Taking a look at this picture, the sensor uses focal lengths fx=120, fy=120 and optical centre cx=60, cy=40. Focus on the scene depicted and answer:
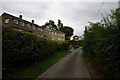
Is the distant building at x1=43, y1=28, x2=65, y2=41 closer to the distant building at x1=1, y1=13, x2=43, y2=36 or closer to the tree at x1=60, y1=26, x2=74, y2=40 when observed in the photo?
the tree at x1=60, y1=26, x2=74, y2=40

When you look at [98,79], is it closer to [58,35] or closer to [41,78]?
[41,78]

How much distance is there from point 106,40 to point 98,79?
2949 millimetres

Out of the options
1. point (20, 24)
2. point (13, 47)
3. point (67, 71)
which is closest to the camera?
point (13, 47)

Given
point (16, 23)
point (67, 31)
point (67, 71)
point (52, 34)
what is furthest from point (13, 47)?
point (67, 31)

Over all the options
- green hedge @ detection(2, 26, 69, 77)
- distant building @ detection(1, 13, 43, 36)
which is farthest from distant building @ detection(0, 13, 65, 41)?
green hedge @ detection(2, 26, 69, 77)

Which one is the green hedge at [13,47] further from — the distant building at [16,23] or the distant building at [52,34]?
the distant building at [52,34]

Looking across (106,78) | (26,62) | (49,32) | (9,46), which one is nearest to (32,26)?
(49,32)

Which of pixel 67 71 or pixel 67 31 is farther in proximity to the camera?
pixel 67 31

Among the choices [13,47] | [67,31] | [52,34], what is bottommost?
[13,47]

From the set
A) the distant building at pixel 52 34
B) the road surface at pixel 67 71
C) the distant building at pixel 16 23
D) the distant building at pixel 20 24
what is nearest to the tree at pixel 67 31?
the distant building at pixel 52 34

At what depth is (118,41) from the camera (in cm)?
505

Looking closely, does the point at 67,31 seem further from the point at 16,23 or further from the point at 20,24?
the point at 16,23

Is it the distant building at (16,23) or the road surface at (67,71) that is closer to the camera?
the road surface at (67,71)

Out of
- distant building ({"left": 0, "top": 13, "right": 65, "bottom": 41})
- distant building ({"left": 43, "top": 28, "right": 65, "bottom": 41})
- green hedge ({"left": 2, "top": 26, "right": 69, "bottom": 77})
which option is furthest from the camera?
distant building ({"left": 43, "top": 28, "right": 65, "bottom": 41})
